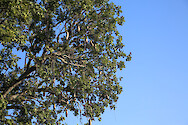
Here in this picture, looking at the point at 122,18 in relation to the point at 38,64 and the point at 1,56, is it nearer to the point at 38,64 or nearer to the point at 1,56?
the point at 38,64

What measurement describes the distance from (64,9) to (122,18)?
172 inches

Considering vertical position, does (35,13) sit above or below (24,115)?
above

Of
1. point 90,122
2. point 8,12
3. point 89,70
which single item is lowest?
point 90,122

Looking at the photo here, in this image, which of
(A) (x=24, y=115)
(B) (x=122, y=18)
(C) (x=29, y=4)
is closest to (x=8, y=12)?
(C) (x=29, y=4)

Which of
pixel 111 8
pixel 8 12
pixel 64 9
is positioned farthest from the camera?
pixel 111 8

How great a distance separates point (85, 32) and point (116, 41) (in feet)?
8.17

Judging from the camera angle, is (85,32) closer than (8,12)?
No

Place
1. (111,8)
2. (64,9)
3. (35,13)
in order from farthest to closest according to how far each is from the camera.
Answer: (111,8), (64,9), (35,13)

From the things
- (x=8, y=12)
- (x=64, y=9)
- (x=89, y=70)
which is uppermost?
(x=64, y=9)

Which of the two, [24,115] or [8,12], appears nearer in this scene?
[8,12]

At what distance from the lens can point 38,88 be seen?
18859 millimetres

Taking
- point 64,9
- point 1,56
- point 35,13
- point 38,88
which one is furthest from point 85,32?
point 1,56

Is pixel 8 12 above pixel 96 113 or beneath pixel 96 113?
above

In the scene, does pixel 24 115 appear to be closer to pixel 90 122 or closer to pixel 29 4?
pixel 90 122
